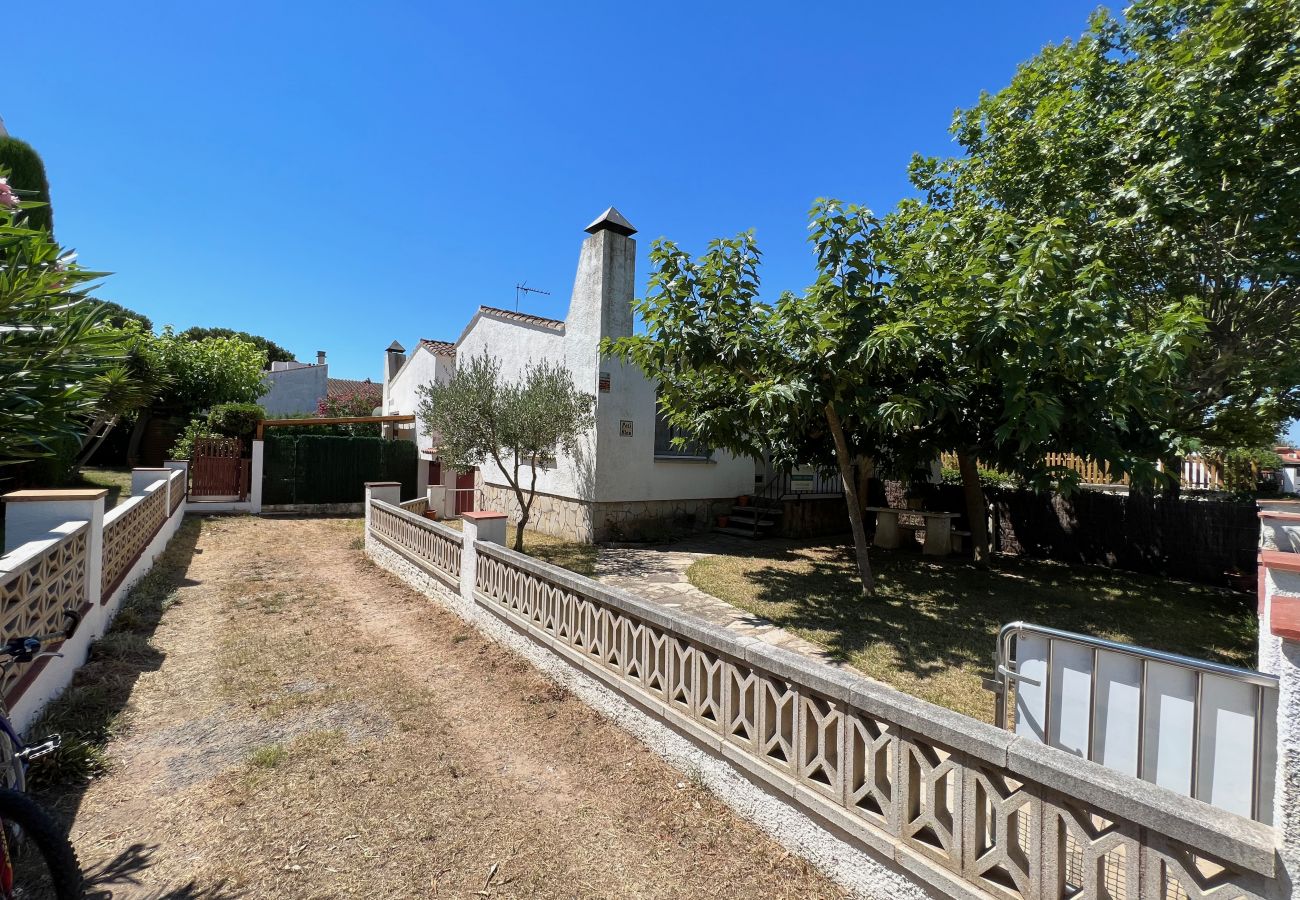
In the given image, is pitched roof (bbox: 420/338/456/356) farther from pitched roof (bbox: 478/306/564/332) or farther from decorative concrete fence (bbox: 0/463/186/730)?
decorative concrete fence (bbox: 0/463/186/730)

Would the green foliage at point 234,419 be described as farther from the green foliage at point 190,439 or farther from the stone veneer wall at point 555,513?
the stone veneer wall at point 555,513

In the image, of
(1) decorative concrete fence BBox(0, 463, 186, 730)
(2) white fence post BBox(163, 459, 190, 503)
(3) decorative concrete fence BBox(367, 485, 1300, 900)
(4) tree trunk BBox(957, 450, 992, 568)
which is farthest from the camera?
(2) white fence post BBox(163, 459, 190, 503)

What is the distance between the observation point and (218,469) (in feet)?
50.2

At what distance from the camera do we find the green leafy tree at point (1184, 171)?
5996 millimetres

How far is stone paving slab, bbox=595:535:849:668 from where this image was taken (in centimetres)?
620

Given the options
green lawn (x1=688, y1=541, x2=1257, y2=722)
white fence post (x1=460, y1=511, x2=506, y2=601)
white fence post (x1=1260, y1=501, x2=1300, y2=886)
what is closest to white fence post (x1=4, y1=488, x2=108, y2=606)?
white fence post (x1=460, y1=511, x2=506, y2=601)

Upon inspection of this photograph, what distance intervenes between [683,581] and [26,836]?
7148 millimetres

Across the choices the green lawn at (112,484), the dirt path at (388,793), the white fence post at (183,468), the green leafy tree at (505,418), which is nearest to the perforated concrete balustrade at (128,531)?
the dirt path at (388,793)

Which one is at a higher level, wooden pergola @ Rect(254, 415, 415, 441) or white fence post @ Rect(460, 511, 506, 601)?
wooden pergola @ Rect(254, 415, 415, 441)

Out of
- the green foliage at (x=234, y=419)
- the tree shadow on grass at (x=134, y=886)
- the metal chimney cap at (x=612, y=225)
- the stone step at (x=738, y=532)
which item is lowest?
the tree shadow on grass at (x=134, y=886)

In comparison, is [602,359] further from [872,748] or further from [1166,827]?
[1166,827]

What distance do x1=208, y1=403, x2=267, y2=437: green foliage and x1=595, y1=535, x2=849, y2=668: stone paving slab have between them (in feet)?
37.9

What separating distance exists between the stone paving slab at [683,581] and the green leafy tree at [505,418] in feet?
7.08

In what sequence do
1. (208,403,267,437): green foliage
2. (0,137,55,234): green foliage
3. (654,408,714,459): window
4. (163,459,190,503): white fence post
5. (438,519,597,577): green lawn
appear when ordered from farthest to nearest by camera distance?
(208,403,267,437): green foliage < (163,459,190,503): white fence post < (654,408,714,459): window < (0,137,55,234): green foliage < (438,519,597,577): green lawn
